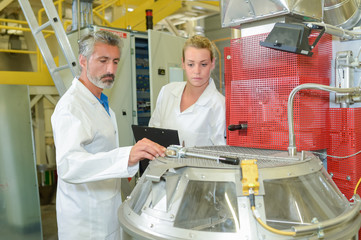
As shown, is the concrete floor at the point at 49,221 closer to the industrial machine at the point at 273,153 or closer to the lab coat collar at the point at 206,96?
the lab coat collar at the point at 206,96

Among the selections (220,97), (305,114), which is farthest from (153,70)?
(305,114)

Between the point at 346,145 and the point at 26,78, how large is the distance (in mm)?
3182

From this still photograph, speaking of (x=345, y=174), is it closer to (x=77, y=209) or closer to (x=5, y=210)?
(x=77, y=209)

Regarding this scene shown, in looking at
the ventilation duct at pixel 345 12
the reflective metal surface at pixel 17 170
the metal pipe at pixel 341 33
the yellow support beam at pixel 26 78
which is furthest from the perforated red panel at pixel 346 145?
the yellow support beam at pixel 26 78

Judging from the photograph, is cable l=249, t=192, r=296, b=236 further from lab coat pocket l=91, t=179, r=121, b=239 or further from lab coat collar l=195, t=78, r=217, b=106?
lab coat collar l=195, t=78, r=217, b=106

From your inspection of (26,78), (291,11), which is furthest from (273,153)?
(26,78)

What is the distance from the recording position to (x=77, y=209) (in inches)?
62.9

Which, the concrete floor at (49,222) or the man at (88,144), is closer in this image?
the man at (88,144)

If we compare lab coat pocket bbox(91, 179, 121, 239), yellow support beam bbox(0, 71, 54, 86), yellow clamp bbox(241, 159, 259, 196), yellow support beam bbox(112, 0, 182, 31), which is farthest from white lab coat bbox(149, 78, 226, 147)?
yellow support beam bbox(112, 0, 182, 31)

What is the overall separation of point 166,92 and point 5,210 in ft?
5.95

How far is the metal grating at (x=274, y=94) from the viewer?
136 centimetres

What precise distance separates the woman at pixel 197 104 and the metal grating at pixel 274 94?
0.37 m

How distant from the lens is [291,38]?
1.24 meters

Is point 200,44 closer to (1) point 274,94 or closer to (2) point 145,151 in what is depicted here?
(1) point 274,94
